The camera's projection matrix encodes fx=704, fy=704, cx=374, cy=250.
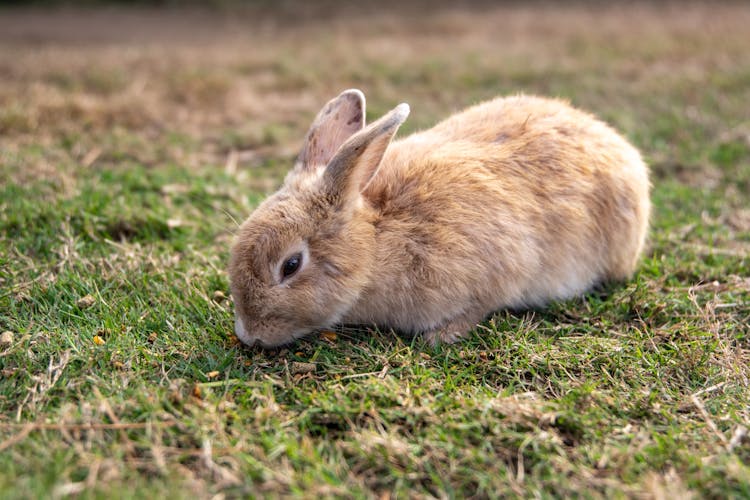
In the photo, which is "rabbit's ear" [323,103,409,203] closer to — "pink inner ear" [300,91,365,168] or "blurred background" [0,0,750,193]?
"pink inner ear" [300,91,365,168]

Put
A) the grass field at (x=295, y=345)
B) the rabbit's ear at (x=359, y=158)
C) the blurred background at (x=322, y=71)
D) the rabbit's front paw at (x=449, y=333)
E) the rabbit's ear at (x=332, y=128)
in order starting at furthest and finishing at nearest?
1. the blurred background at (x=322, y=71)
2. the rabbit's ear at (x=332, y=128)
3. the rabbit's front paw at (x=449, y=333)
4. the rabbit's ear at (x=359, y=158)
5. the grass field at (x=295, y=345)

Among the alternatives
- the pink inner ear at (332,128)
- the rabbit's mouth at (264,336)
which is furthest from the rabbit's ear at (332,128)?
the rabbit's mouth at (264,336)

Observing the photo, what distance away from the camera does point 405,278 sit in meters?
3.51

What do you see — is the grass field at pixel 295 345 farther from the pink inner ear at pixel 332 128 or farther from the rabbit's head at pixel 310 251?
the pink inner ear at pixel 332 128

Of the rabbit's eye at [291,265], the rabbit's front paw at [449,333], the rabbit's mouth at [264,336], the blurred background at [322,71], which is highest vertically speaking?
the blurred background at [322,71]

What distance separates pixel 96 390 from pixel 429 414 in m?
1.38

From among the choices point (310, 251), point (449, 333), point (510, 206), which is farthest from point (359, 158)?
point (449, 333)

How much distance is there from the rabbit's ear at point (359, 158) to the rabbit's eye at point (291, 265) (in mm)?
333

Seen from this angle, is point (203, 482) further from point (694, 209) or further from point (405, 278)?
point (694, 209)

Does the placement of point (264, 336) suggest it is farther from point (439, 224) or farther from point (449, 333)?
point (439, 224)

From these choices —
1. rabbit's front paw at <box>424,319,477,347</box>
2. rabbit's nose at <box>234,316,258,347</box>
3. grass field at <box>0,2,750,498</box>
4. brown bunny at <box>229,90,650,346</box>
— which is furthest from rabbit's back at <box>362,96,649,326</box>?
rabbit's nose at <box>234,316,258,347</box>

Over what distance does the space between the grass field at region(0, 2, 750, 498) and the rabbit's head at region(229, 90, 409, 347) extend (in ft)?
0.61

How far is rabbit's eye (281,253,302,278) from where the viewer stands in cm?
331

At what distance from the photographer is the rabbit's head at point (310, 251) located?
3271 millimetres
